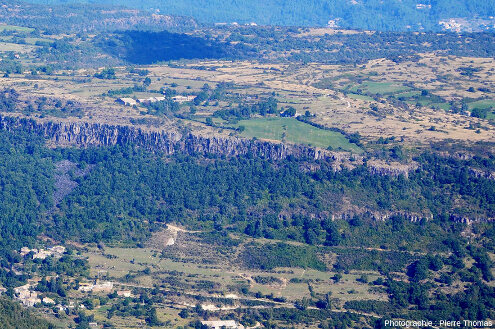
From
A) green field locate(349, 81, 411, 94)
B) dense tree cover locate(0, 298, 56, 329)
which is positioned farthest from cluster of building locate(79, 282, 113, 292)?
green field locate(349, 81, 411, 94)

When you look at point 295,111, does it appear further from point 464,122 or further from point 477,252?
point 477,252

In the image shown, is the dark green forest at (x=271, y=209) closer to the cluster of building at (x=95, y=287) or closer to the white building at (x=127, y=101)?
the cluster of building at (x=95, y=287)

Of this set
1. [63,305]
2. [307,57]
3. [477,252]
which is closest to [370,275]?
[477,252]

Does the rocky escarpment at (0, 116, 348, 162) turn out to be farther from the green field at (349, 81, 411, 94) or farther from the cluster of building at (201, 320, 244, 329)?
the green field at (349, 81, 411, 94)

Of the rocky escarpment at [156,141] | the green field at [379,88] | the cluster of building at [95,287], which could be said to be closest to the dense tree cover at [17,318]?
the cluster of building at [95,287]

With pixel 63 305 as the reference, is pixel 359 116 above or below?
above

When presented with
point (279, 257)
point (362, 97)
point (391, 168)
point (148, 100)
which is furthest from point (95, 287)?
point (362, 97)
